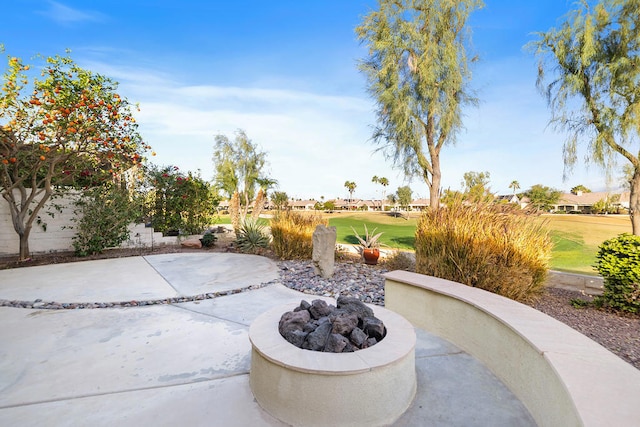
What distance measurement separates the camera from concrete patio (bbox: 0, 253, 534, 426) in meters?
1.85

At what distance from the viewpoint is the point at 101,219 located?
7586mm

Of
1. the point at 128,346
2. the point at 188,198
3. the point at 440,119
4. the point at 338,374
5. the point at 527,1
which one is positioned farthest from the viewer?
the point at 440,119

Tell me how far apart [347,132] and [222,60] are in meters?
5.42

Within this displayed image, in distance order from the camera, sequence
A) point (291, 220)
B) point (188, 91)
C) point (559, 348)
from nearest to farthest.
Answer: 1. point (559, 348)
2. point (291, 220)
3. point (188, 91)

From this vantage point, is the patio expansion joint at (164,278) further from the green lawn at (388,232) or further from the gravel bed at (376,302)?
the green lawn at (388,232)

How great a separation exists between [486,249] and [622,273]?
181 centimetres

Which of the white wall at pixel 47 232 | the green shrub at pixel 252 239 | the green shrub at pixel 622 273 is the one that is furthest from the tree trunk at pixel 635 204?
the white wall at pixel 47 232

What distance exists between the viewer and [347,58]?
12.7 metres

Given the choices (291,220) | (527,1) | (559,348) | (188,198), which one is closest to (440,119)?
(527,1)

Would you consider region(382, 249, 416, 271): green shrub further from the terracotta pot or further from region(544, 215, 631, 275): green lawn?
region(544, 215, 631, 275): green lawn

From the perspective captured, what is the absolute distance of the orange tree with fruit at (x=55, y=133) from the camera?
648 cm

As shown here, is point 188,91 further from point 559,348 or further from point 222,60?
point 559,348

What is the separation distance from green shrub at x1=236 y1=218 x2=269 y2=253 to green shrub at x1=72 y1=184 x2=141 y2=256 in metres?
2.92

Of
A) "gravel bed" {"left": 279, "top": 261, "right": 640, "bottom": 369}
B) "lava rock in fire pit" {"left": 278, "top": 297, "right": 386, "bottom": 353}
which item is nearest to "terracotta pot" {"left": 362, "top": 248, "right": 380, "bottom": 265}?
"gravel bed" {"left": 279, "top": 261, "right": 640, "bottom": 369}
